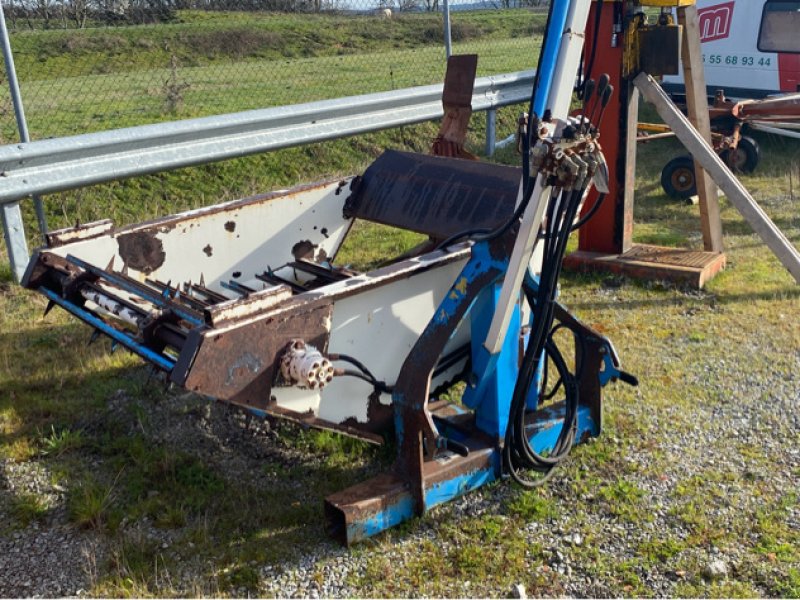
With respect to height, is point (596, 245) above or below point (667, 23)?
below

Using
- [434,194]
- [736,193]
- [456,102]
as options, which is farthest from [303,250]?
[736,193]

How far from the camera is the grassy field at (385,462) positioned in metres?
2.85

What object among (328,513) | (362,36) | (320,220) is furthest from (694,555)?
(362,36)

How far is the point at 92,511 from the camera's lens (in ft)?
10.3

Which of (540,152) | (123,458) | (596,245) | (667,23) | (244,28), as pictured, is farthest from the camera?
(244,28)

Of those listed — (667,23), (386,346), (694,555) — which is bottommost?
(694,555)

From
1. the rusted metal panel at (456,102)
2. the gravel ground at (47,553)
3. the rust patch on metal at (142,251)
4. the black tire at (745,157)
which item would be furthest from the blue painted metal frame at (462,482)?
the black tire at (745,157)

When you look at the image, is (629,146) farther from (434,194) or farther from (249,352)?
(249,352)

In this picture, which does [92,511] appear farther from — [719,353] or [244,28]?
[244,28]

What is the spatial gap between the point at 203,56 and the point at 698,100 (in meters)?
11.2

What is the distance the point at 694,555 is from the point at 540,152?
1.43 meters

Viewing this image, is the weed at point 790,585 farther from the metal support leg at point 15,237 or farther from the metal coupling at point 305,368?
the metal support leg at point 15,237

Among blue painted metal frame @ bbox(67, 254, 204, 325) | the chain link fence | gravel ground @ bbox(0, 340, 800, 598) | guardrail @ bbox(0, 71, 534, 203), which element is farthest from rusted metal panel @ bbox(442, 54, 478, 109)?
the chain link fence

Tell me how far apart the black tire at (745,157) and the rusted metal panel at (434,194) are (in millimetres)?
4950
